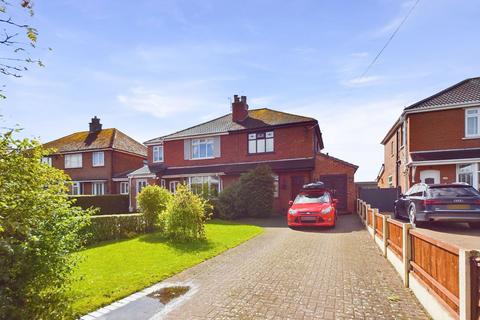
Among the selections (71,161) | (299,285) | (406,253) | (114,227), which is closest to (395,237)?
(406,253)

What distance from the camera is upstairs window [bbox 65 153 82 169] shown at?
32.3m

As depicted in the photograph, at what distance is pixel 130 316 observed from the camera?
181 inches

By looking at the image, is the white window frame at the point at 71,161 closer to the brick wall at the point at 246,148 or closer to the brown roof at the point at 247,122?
the brown roof at the point at 247,122

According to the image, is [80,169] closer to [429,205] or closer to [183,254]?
[183,254]

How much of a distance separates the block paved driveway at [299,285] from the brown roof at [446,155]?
9.49m

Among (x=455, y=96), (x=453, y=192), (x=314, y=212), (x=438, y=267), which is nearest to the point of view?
(x=438, y=267)

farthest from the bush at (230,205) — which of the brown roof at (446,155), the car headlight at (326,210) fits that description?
the brown roof at (446,155)

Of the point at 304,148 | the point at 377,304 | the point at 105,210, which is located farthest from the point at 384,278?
the point at 105,210

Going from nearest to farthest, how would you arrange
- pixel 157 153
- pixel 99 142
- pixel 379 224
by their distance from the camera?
pixel 379 224 → pixel 157 153 → pixel 99 142

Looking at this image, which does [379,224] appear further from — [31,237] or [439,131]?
[439,131]

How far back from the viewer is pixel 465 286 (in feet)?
10.5

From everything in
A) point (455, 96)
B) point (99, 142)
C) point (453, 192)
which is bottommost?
point (453, 192)

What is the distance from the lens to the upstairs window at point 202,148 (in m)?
24.8

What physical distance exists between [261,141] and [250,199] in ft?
20.4
